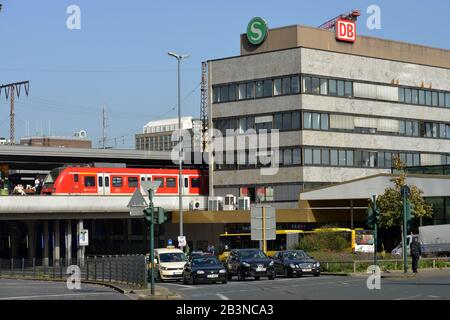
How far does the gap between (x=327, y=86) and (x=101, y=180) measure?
854 inches

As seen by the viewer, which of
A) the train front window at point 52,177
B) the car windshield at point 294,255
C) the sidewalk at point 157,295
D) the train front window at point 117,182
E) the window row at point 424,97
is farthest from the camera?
the window row at point 424,97

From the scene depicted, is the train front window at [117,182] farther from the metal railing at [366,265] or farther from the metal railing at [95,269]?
the metal railing at [366,265]

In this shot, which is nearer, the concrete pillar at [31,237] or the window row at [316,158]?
the window row at [316,158]

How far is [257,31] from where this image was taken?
269 ft

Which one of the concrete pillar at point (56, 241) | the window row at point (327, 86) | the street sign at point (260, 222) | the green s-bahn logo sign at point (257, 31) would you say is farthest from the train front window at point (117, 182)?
the street sign at point (260, 222)

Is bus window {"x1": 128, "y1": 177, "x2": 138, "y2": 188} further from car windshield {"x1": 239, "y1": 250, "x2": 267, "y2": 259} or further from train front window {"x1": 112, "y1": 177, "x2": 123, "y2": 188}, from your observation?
car windshield {"x1": 239, "y1": 250, "x2": 267, "y2": 259}

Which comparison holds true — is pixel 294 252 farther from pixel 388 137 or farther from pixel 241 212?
pixel 388 137

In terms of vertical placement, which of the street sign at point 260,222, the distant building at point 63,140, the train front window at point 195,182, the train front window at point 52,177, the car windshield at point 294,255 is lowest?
the car windshield at point 294,255

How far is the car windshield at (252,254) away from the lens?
46469 millimetres

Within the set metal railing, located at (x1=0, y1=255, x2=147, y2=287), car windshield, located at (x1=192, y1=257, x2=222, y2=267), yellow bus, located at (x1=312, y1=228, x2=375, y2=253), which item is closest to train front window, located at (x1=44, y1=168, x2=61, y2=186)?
metal railing, located at (x1=0, y1=255, x2=147, y2=287)

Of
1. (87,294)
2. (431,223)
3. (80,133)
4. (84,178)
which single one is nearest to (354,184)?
(431,223)

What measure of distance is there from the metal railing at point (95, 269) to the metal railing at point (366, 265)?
457 inches

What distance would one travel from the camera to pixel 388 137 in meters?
85.8

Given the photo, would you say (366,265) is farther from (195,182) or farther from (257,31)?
(257,31)
